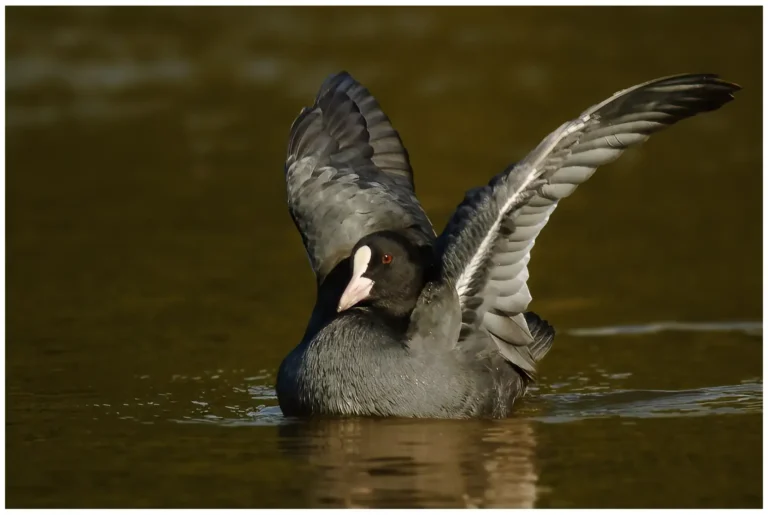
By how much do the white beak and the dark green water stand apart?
0.84 meters

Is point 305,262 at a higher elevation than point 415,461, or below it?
higher

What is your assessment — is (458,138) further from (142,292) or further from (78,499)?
(78,499)

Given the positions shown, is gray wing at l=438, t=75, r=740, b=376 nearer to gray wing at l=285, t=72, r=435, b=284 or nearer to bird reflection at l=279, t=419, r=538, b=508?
bird reflection at l=279, t=419, r=538, b=508

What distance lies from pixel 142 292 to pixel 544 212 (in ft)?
15.1

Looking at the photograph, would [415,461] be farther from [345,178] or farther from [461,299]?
[345,178]

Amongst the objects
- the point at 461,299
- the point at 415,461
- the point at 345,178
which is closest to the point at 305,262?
the point at 345,178

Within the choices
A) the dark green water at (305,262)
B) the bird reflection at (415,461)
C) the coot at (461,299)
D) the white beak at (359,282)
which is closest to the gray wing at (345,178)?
the coot at (461,299)

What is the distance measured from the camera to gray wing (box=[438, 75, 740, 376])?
842 cm

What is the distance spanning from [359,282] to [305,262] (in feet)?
13.5

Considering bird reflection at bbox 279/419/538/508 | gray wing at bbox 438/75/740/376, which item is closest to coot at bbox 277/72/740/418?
gray wing at bbox 438/75/740/376

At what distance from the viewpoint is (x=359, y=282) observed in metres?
9.05

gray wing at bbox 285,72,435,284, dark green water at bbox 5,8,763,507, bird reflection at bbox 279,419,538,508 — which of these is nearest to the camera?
bird reflection at bbox 279,419,538,508

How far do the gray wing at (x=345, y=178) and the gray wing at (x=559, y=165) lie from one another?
130cm

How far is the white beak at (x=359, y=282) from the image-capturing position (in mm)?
9008
